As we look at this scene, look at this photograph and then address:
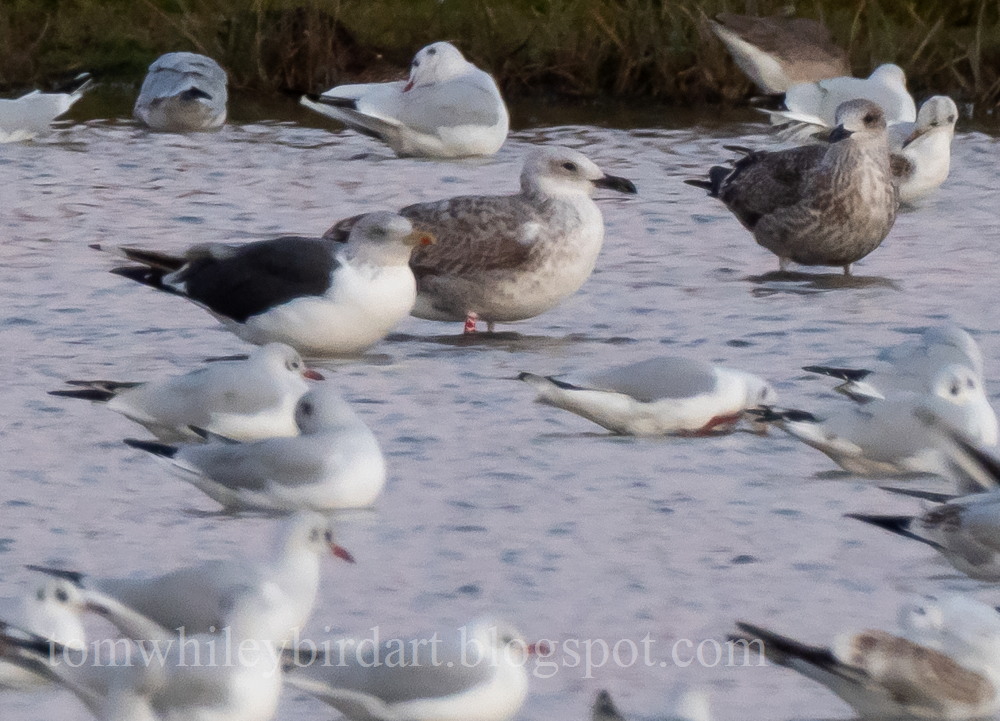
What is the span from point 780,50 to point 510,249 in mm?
7290

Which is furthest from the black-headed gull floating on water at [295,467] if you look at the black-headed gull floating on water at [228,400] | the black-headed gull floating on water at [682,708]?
the black-headed gull floating on water at [682,708]

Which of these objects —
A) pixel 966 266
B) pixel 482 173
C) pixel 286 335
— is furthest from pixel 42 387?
pixel 482 173

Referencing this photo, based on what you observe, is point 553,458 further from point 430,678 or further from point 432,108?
point 432,108

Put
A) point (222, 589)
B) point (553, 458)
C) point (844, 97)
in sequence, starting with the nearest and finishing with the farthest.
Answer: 1. point (222, 589)
2. point (553, 458)
3. point (844, 97)

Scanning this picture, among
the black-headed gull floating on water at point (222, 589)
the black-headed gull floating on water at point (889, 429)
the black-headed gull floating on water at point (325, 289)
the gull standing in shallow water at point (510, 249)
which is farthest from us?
the gull standing in shallow water at point (510, 249)

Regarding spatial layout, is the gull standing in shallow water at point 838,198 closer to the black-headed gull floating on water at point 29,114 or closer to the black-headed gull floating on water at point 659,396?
the black-headed gull floating on water at point 659,396

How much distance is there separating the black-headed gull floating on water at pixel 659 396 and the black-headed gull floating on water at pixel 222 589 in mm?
2094

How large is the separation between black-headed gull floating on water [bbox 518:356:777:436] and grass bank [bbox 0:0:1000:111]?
925cm

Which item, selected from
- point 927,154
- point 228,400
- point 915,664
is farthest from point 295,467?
point 927,154

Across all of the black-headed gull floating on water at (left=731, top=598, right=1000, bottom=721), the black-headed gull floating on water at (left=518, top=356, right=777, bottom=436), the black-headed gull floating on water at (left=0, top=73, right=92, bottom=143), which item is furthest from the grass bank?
the black-headed gull floating on water at (left=731, top=598, right=1000, bottom=721)

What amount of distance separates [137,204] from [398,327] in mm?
3728

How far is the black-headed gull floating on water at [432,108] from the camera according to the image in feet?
45.3

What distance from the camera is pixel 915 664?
4.36 metres

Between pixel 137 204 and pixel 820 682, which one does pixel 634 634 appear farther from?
pixel 137 204
